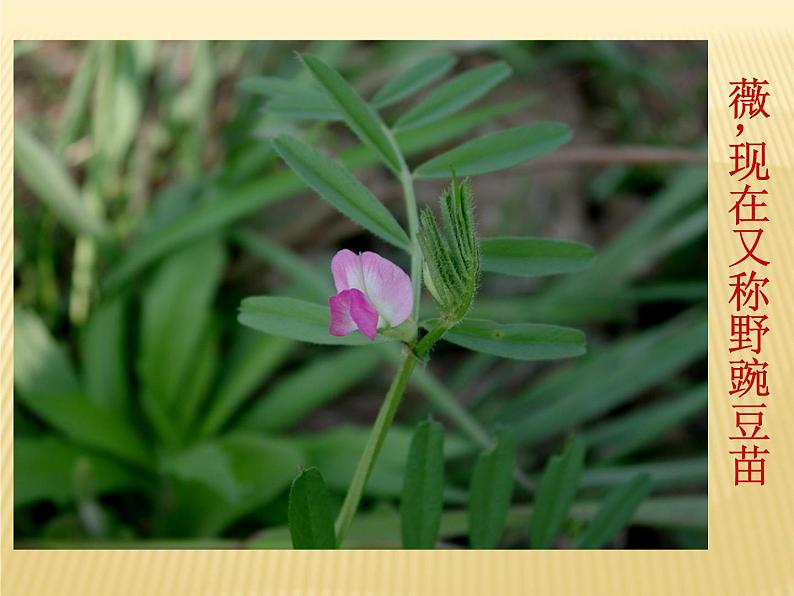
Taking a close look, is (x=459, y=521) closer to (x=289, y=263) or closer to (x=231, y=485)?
(x=231, y=485)

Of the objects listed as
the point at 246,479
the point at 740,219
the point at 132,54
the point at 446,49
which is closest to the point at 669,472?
the point at 740,219

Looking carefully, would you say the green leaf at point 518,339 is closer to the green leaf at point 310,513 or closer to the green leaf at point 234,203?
the green leaf at point 310,513

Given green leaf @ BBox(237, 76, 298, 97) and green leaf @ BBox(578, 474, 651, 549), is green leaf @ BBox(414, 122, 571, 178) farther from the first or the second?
green leaf @ BBox(578, 474, 651, 549)

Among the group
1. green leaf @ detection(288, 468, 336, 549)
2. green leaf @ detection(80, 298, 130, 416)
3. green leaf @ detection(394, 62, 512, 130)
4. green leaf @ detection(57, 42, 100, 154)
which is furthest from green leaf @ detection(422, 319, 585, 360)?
green leaf @ detection(57, 42, 100, 154)

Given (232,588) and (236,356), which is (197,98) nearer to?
(236,356)

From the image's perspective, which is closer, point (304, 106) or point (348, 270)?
point (348, 270)

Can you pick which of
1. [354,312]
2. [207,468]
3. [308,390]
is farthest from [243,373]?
[354,312]

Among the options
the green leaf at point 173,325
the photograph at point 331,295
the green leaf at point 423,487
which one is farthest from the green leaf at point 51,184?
the green leaf at point 423,487
